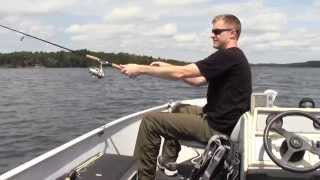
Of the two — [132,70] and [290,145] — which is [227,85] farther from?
[290,145]

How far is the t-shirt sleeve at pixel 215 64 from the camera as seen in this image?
4.54 m

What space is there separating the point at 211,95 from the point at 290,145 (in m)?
1.09

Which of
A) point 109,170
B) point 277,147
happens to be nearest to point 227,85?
point 277,147

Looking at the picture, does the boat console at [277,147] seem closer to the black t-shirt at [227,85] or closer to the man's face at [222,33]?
the black t-shirt at [227,85]

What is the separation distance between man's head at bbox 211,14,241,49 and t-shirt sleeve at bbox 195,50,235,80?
207mm

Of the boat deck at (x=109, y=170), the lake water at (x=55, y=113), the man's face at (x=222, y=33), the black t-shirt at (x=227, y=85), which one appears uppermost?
the man's face at (x=222, y=33)

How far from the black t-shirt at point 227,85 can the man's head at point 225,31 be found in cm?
11

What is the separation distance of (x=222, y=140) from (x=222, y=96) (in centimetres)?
41

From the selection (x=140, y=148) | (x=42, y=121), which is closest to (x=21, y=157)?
(x=42, y=121)

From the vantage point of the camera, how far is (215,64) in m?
4.54

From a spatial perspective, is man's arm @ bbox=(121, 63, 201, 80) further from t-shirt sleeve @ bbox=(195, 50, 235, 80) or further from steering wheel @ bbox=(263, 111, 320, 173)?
steering wheel @ bbox=(263, 111, 320, 173)

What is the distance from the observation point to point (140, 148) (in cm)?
485

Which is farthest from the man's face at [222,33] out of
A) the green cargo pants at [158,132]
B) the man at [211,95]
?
the green cargo pants at [158,132]

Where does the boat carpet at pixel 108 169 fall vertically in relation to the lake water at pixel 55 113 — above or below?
above
